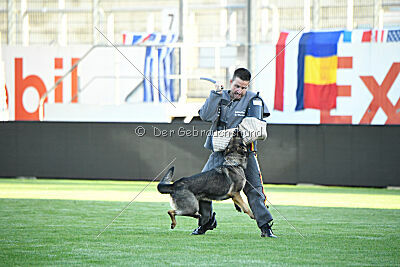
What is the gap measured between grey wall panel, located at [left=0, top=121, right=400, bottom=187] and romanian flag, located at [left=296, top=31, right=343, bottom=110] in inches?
115

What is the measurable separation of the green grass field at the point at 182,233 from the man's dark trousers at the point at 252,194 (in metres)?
0.26

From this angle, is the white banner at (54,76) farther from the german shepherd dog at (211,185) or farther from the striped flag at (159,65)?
the german shepherd dog at (211,185)

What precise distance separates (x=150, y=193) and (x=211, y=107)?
6.91 meters

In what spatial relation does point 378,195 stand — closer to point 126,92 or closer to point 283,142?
point 283,142

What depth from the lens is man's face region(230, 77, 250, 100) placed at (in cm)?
853

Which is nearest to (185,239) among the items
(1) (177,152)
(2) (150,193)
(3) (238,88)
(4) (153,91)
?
(3) (238,88)

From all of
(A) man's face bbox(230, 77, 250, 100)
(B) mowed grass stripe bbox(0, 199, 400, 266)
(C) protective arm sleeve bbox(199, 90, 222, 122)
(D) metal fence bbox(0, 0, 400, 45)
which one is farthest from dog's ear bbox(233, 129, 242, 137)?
(D) metal fence bbox(0, 0, 400, 45)

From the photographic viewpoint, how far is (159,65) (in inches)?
814

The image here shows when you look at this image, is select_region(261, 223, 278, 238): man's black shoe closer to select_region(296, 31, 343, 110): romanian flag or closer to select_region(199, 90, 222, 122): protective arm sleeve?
select_region(199, 90, 222, 122): protective arm sleeve

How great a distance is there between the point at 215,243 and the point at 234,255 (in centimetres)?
83

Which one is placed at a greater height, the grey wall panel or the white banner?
the white banner

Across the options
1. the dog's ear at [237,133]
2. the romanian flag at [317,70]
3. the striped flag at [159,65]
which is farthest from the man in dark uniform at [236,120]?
the striped flag at [159,65]

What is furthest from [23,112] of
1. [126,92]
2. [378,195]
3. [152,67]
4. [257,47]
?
[378,195]

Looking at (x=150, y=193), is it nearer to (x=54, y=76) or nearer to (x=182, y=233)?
(x=182, y=233)
